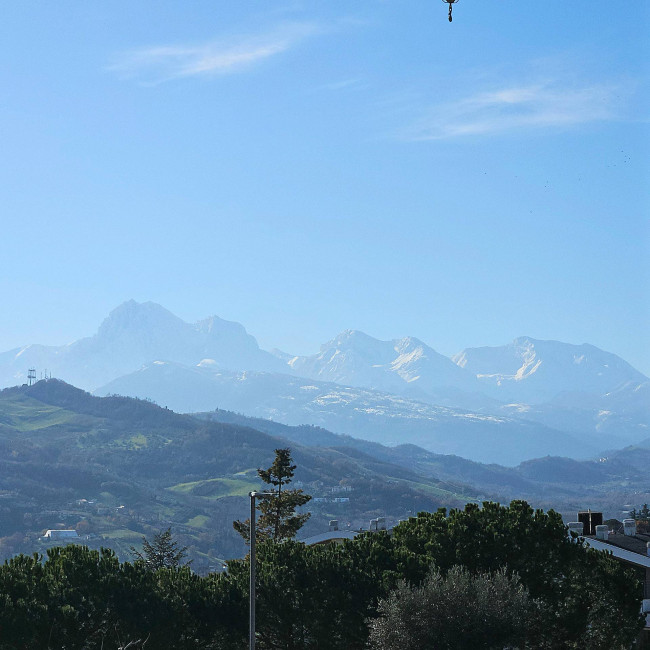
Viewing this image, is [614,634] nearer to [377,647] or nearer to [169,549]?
[377,647]

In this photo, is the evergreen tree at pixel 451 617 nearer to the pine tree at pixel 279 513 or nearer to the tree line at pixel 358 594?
the tree line at pixel 358 594

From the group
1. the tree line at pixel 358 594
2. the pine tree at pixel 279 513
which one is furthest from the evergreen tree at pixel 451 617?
the pine tree at pixel 279 513

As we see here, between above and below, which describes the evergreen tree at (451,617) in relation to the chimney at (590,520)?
below

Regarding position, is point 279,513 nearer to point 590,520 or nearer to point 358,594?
point 590,520

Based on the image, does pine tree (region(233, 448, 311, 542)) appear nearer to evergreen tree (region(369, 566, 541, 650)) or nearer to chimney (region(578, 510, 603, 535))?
chimney (region(578, 510, 603, 535))

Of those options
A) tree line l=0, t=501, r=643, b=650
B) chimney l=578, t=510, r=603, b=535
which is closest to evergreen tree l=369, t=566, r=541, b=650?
tree line l=0, t=501, r=643, b=650

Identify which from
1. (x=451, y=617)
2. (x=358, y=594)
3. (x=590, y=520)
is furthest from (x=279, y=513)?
(x=451, y=617)

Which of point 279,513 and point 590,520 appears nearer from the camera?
point 279,513

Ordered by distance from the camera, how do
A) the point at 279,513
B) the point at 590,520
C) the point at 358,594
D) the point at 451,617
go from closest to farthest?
the point at 451,617 < the point at 358,594 < the point at 279,513 < the point at 590,520

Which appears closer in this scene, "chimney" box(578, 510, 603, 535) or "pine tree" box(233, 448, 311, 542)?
"pine tree" box(233, 448, 311, 542)

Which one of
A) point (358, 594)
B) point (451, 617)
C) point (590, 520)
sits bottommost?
point (358, 594)

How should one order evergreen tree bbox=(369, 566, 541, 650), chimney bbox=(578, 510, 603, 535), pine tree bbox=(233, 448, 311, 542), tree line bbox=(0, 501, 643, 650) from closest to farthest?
1. evergreen tree bbox=(369, 566, 541, 650)
2. tree line bbox=(0, 501, 643, 650)
3. pine tree bbox=(233, 448, 311, 542)
4. chimney bbox=(578, 510, 603, 535)

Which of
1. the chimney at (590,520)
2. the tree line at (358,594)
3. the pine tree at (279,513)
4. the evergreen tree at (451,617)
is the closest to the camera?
the evergreen tree at (451,617)

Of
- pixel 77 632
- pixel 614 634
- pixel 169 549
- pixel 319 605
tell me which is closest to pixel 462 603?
pixel 319 605
